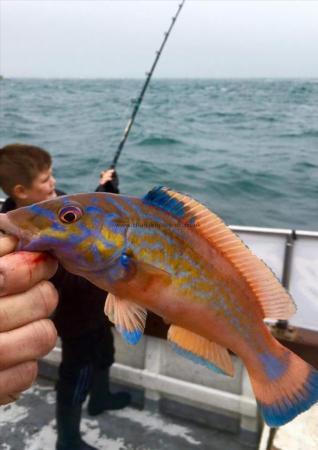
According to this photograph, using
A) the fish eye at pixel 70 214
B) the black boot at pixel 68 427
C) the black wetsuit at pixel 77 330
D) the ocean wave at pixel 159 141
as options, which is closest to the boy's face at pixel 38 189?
the black wetsuit at pixel 77 330

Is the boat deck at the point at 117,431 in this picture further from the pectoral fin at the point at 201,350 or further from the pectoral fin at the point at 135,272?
the pectoral fin at the point at 135,272

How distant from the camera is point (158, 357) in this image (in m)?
4.24

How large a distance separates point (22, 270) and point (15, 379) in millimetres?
360

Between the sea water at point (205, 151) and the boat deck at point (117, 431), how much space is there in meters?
4.97

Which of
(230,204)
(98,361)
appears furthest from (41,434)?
(230,204)

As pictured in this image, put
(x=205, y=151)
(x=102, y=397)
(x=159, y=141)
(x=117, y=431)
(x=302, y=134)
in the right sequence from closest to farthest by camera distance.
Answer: (x=117, y=431) < (x=102, y=397) < (x=205, y=151) < (x=159, y=141) < (x=302, y=134)

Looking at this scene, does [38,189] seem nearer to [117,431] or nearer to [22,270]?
[117,431]

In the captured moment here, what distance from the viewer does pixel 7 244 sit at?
133cm

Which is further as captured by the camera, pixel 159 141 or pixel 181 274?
pixel 159 141

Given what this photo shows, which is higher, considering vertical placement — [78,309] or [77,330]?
[78,309]

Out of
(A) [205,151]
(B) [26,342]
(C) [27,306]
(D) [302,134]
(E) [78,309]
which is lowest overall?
(E) [78,309]

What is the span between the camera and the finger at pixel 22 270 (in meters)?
1.35

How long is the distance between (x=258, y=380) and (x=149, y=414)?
125 inches

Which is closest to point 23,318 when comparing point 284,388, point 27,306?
point 27,306
